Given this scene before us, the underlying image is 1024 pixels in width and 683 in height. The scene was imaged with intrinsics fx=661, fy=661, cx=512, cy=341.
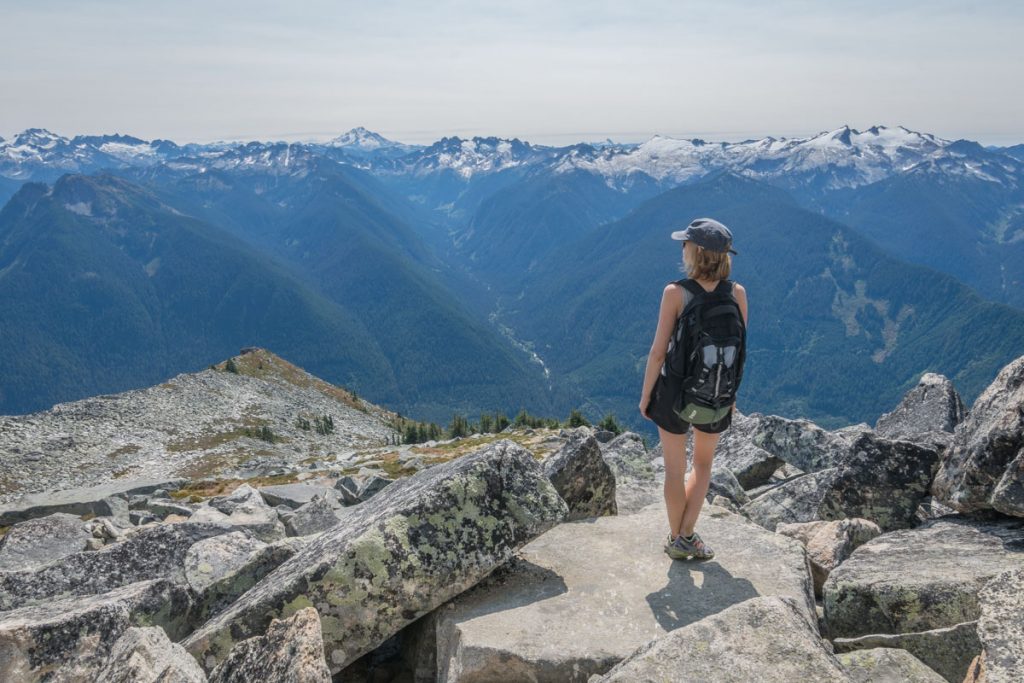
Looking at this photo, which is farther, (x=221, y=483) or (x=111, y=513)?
(x=221, y=483)

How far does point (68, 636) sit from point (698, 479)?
911 cm

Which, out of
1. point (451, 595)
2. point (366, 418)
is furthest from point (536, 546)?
point (366, 418)

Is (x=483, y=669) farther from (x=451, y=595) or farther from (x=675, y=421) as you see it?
(x=675, y=421)

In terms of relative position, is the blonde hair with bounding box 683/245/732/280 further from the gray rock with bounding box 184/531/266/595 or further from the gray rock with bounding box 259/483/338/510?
the gray rock with bounding box 259/483/338/510

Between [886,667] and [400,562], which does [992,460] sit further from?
[400,562]

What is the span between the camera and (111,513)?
31.7 metres

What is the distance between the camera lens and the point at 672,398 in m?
9.79

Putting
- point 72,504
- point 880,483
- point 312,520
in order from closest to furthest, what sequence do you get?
point 880,483 → point 312,520 → point 72,504

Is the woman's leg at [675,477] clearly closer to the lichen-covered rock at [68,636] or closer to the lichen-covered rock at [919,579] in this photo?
the lichen-covered rock at [919,579]

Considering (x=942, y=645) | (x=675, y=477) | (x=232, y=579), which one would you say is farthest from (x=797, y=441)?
(x=232, y=579)

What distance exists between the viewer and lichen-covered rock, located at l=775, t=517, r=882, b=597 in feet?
34.1

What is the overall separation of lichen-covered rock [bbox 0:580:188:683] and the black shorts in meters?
7.95

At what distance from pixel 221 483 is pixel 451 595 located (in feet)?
196

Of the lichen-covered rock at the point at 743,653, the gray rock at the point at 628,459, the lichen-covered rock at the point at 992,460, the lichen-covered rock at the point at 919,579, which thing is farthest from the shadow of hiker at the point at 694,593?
the gray rock at the point at 628,459
